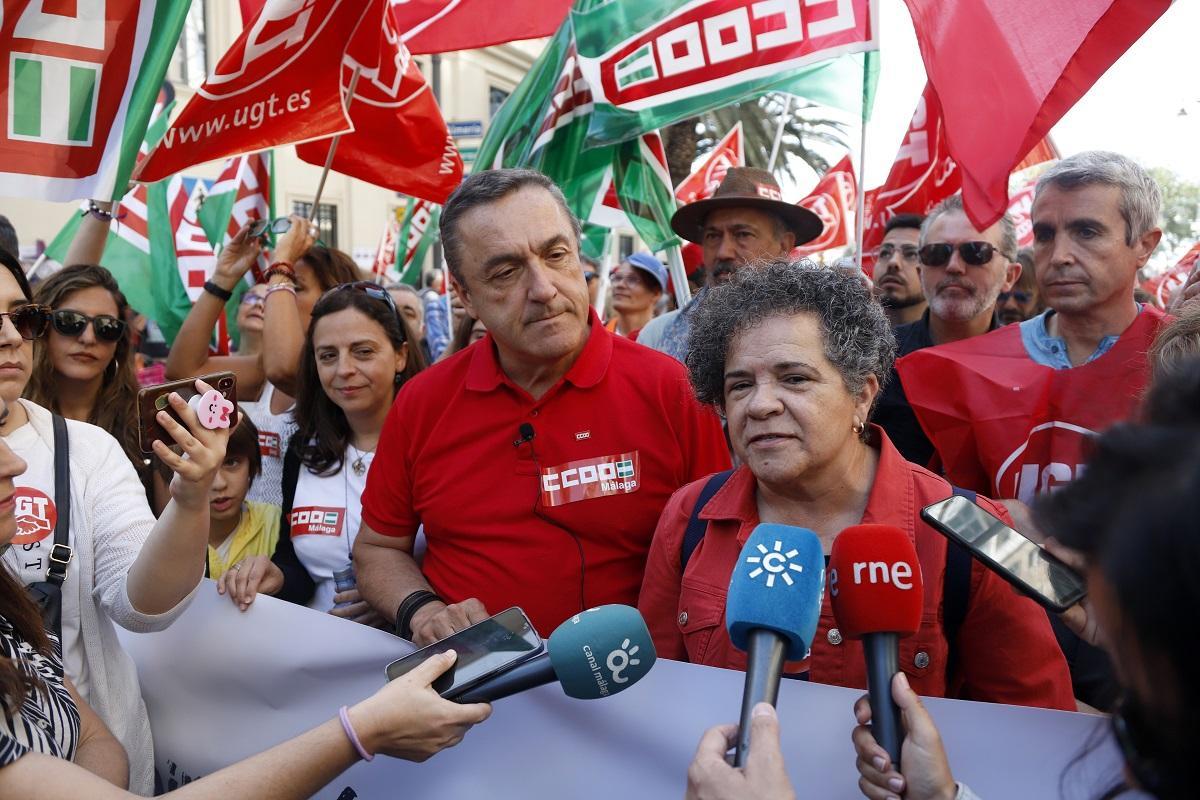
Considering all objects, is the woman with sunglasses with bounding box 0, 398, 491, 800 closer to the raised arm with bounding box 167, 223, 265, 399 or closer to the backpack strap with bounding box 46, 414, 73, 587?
the backpack strap with bounding box 46, 414, 73, 587

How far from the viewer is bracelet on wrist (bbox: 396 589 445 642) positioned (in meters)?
2.76

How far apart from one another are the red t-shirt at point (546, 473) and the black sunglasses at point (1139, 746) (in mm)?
1741

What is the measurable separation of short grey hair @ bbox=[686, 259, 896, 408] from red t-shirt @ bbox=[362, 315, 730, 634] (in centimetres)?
40

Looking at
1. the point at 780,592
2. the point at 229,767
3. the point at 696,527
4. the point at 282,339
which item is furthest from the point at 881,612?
the point at 282,339

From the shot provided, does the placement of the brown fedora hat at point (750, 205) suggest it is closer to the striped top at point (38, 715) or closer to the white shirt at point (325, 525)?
the white shirt at point (325, 525)

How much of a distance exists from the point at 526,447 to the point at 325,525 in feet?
3.10

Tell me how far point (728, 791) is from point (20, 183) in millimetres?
3256

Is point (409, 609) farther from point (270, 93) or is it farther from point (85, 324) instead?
point (270, 93)

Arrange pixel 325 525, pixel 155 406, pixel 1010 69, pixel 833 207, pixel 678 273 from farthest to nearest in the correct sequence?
1. pixel 833 207
2. pixel 678 273
3. pixel 325 525
4. pixel 1010 69
5. pixel 155 406

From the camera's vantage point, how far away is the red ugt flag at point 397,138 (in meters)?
5.04

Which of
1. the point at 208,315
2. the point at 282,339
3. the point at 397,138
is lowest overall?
the point at 282,339

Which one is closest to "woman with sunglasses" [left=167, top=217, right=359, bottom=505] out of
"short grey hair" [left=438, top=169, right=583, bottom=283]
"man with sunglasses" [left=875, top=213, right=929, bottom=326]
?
"short grey hair" [left=438, top=169, right=583, bottom=283]

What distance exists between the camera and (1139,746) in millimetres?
1086

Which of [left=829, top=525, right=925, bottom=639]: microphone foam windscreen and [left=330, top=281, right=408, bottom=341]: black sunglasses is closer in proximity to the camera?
[left=829, top=525, right=925, bottom=639]: microphone foam windscreen
